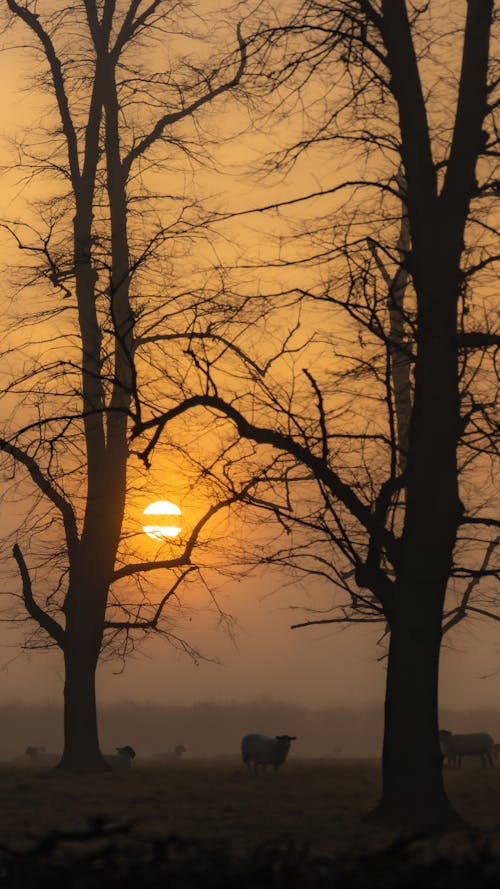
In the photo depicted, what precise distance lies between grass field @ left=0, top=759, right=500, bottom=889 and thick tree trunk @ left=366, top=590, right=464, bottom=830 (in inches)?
19.7

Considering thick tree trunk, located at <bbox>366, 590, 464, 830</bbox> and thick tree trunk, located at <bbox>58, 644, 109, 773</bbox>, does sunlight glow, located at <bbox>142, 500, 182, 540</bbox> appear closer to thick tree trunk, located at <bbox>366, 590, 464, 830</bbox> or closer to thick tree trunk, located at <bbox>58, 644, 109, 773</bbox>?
thick tree trunk, located at <bbox>58, 644, 109, 773</bbox>

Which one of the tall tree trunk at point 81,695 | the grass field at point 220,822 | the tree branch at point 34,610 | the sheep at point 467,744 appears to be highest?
the tree branch at point 34,610

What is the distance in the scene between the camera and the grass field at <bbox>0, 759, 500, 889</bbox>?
3.94 metres

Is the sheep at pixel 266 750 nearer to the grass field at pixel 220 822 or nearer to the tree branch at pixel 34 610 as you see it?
the grass field at pixel 220 822

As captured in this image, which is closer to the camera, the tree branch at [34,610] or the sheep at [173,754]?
the tree branch at [34,610]

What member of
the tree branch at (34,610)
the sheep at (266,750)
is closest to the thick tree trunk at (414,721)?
the sheep at (266,750)

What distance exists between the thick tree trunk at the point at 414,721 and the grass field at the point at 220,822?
0.50 metres

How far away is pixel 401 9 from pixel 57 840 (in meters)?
12.0

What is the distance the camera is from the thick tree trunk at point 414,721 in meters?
12.2

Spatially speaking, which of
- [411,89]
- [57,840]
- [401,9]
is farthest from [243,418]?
[57,840]

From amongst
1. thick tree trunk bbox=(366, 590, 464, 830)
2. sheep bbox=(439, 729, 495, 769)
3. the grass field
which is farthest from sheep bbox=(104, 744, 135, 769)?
thick tree trunk bbox=(366, 590, 464, 830)

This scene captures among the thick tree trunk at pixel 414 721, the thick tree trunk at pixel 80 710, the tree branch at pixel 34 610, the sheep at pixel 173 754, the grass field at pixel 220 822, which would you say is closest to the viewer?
the grass field at pixel 220 822

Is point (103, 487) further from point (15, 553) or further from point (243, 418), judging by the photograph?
point (243, 418)

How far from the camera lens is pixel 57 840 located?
13.3 ft
